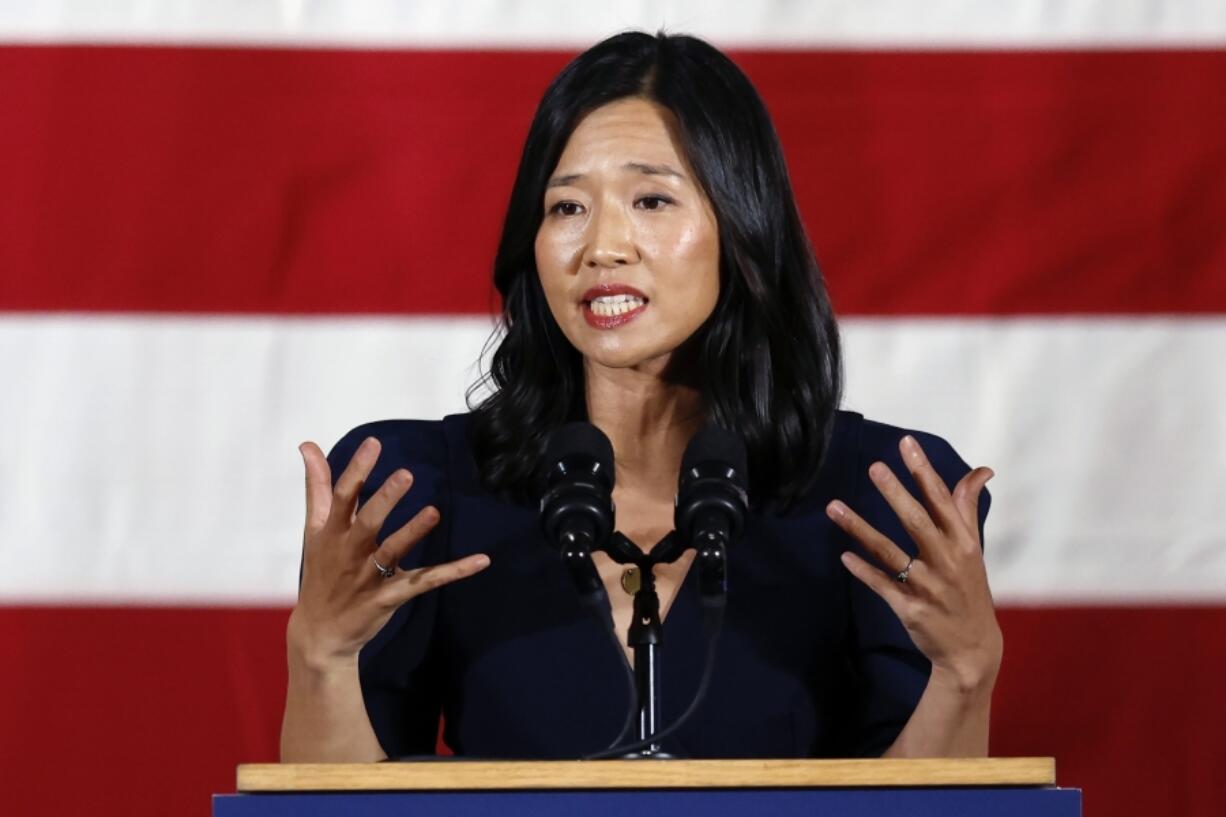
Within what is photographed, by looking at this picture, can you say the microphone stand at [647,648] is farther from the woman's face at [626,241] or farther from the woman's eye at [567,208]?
the woman's eye at [567,208]

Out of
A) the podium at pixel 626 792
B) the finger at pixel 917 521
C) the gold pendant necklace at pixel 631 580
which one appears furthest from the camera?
the gold pendant necklace at pixel 631 580

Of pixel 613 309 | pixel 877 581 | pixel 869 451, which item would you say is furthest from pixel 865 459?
pixel 877 581

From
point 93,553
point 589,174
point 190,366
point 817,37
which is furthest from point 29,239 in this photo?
point 817,37

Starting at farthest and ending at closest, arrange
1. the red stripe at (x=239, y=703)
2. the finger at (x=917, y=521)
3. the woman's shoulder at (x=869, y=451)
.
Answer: the red stripe at (x=239, y=703) → the woman's shoulder at (x=869, y=451) → the finger at (x=917, y=521)

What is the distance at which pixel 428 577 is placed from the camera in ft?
4.33

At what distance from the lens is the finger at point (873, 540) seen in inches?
52.0

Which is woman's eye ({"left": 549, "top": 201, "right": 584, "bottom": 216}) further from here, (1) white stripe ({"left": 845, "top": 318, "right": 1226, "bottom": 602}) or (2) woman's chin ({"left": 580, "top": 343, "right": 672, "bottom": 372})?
(1) white stripe ({"left": 845, "top": 318, "right": 1226, "bottom": 602})

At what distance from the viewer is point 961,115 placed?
2213 mm

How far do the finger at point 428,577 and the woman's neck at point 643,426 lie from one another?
480 mm

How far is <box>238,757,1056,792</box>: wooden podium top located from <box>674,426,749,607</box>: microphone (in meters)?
0.21

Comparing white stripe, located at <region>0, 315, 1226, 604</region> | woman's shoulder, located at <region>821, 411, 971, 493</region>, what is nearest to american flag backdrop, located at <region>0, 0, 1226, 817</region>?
white stripe, located at <region>0, 315, 1226, 604</region>

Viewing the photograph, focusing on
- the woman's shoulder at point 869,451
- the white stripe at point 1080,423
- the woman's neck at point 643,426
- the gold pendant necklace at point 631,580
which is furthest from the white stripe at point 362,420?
the gold pendant necklace at point 631,580

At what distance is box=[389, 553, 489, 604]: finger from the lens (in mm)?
1317

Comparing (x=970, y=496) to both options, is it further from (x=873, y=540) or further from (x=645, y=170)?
(x=645, y=170)
